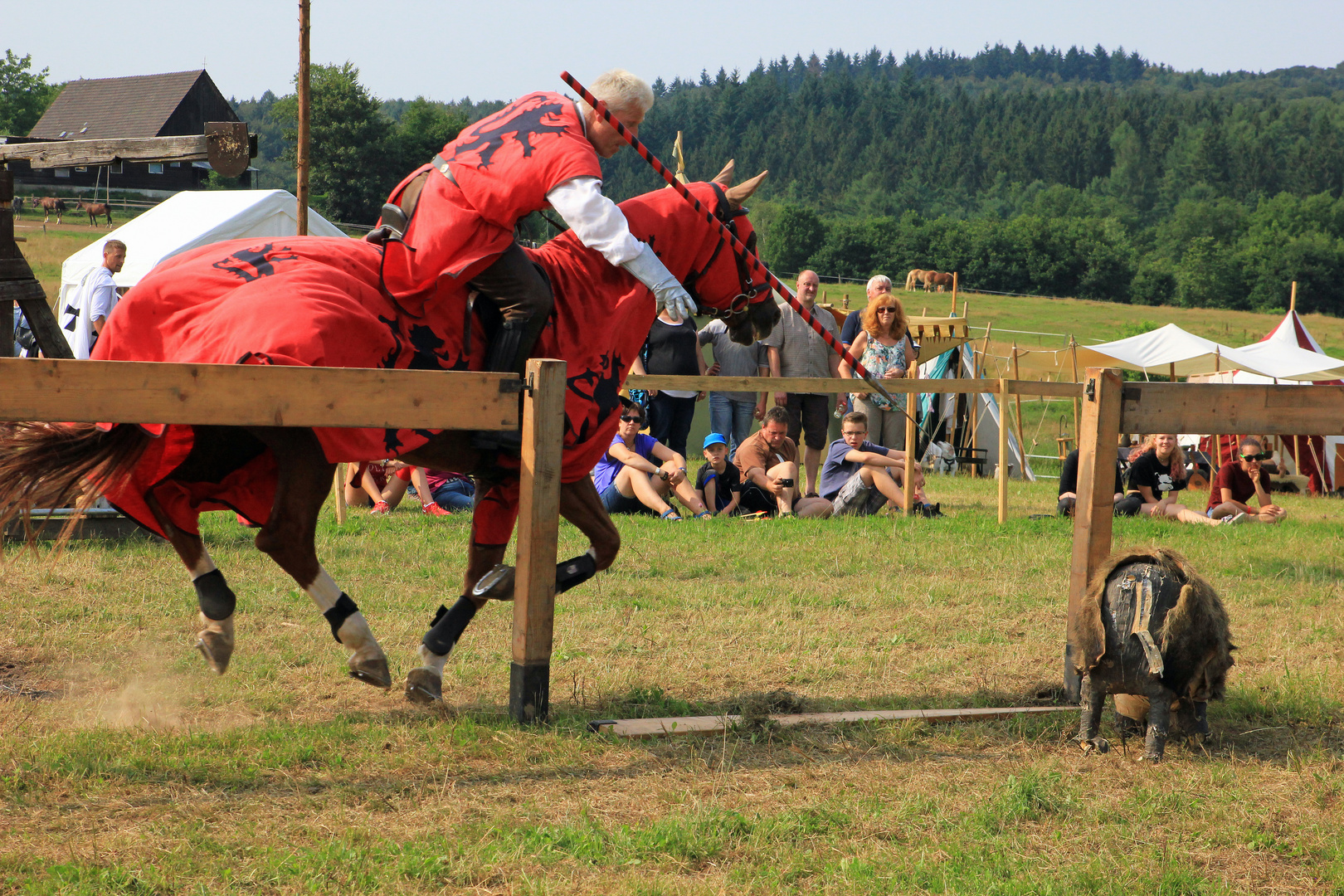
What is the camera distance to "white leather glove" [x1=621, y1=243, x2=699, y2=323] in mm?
3850

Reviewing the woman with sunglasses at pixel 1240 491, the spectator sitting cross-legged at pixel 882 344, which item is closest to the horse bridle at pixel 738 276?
the spectator sitting cross-legged at pixel 882 344

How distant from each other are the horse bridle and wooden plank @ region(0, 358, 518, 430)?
44.9 inches

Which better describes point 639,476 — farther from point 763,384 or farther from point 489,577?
point 489,577

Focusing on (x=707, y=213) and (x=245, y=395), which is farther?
(x=707, y=213)

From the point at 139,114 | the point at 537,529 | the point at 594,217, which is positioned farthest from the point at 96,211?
the point at 537,529

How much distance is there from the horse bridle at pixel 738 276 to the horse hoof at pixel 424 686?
1.74 meters

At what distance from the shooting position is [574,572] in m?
4.24

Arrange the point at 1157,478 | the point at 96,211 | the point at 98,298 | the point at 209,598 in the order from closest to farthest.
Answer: the point at 209,598 → the point at 1157,478 → the point at 98,298 → the point at 96,211

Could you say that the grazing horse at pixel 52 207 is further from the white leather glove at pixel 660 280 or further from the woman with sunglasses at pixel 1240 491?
the white leather glove at pixel 660 280

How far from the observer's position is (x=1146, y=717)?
12.7ft

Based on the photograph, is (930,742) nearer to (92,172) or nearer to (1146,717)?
(1146,717)

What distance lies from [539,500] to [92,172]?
229 ft

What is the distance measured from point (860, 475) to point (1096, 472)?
561 cm

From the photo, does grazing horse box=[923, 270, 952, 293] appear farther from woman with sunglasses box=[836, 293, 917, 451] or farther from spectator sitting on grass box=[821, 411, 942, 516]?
spectator sitting on grass box=[821, 411, 942, 516]
